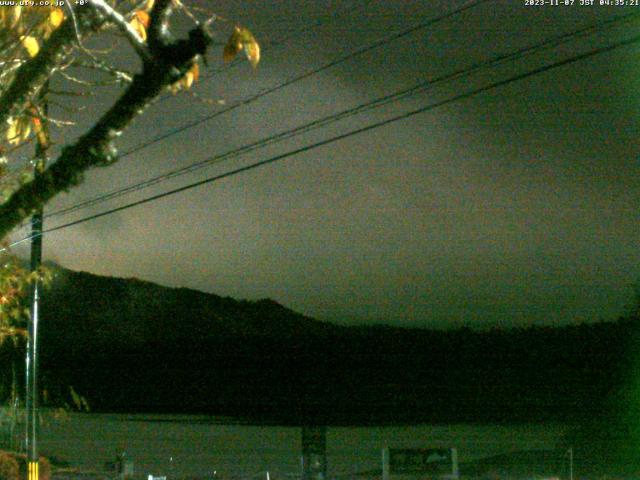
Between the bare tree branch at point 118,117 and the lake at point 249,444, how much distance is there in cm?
2535

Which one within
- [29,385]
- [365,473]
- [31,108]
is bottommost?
[365,473]

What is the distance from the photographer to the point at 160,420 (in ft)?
157

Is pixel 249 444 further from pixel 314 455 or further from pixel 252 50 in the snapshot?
pixel 252 50

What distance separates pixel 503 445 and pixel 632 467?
204 inches

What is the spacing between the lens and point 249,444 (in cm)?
3928

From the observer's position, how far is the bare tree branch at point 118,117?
5312 millimetres

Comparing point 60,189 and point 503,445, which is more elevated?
point 60,189

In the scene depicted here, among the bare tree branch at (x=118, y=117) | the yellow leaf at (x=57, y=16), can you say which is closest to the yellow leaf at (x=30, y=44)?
the yellow leaf at (x=57, y=16)

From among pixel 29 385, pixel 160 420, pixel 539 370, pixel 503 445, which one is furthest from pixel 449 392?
pixel 29 385

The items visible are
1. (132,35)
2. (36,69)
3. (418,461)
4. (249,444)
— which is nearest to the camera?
(132,35)

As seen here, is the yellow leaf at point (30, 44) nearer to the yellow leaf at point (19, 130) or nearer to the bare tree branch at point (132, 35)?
the yellow leaf at point (19, 130)

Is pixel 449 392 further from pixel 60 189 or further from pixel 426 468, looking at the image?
pixel 60 189

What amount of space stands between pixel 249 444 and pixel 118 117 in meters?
34.9

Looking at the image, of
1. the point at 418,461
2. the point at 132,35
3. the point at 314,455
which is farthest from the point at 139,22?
the point at 314,455
